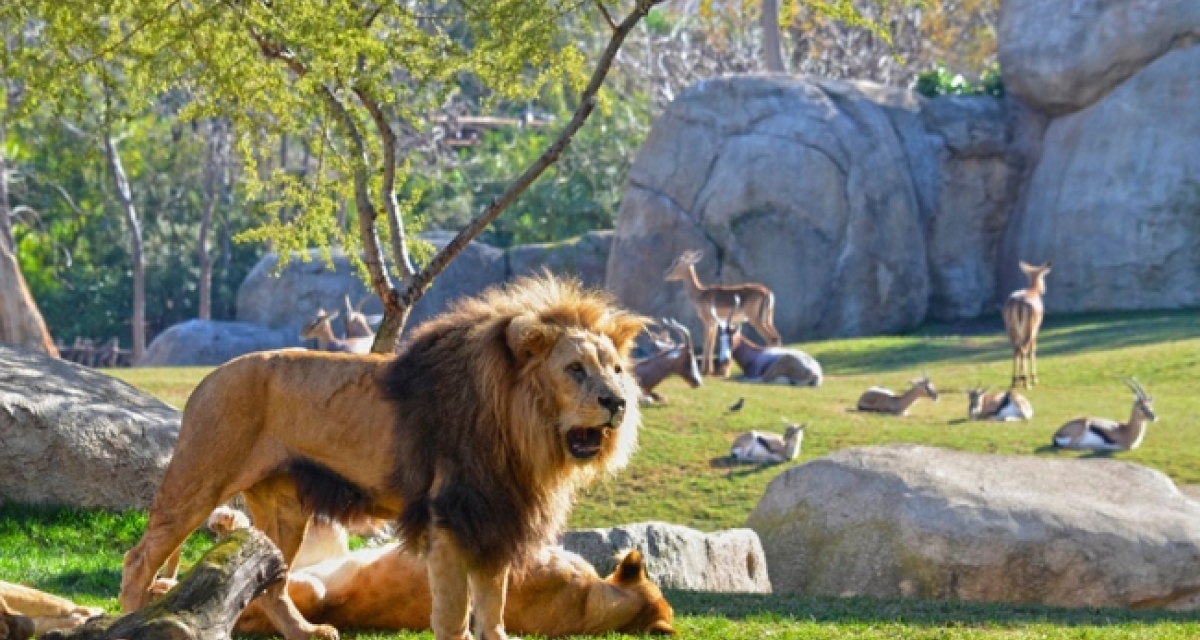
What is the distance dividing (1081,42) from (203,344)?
16.2 m

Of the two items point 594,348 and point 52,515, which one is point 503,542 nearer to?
point 594,348

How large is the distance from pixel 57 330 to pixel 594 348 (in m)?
35.9

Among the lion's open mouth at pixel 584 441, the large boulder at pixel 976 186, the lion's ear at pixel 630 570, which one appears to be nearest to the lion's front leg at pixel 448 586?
the lion's open mouth at pixel 584 441

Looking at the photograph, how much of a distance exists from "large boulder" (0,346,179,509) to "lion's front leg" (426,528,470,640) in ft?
17.3

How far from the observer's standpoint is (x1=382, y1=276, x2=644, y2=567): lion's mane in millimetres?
7090

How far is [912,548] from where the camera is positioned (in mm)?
12203

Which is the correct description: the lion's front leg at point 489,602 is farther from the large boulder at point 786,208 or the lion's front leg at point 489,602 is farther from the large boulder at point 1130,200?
the large boulder at point 1130,200

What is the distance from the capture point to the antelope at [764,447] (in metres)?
18.9

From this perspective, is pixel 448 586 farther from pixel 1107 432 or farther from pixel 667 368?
pixel 667 368

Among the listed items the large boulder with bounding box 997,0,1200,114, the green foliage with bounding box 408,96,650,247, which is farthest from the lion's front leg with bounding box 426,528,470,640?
the green foliage with bounding box 408,96,650,247

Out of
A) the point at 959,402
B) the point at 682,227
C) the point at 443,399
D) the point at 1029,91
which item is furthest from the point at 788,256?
the point at 443,399

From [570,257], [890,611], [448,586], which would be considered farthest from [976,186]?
[448,586]

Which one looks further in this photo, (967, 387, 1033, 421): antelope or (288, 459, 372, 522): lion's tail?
(967, 387, 1033, 421): antelope

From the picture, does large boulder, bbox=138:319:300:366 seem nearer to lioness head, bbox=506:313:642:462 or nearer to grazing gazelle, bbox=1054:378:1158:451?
grazing gazelle, bbox=1054:378:1158:451
